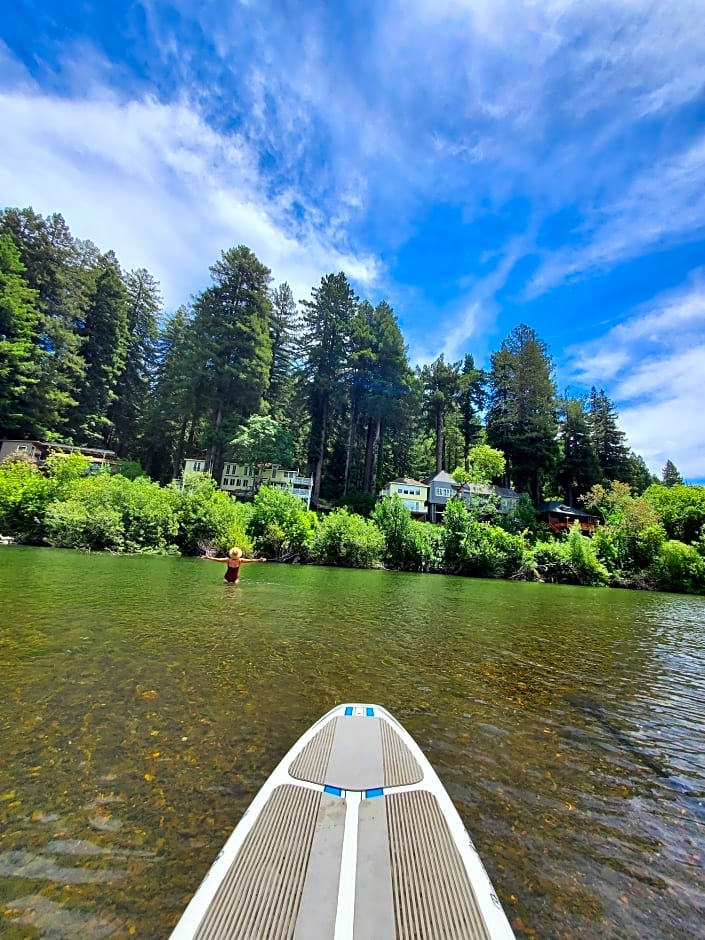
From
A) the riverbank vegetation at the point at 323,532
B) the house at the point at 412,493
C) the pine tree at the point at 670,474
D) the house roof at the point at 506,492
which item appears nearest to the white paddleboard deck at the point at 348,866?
the riverbank vegetation at the point at 323,532

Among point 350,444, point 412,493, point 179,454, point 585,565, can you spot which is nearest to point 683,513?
point 585,565

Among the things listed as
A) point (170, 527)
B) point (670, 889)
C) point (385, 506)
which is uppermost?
point (385, 506)

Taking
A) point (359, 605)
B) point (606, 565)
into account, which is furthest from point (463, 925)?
point (606, 565)

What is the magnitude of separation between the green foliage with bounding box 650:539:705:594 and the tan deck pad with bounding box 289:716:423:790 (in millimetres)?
36741

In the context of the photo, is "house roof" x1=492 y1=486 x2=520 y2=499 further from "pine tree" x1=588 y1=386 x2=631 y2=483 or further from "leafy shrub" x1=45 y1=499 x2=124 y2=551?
"leafy shrub" x1=45 y1=499 x2=124 y2=551

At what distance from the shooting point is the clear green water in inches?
107

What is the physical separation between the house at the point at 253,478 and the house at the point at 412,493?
1042cm

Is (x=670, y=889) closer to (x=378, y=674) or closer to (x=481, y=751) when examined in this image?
(x=481, y=751)

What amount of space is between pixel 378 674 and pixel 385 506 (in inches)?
1067

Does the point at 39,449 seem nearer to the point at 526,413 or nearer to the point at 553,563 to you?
the point at 553,563

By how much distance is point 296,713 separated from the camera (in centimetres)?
525

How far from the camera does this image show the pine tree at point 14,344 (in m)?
39.5

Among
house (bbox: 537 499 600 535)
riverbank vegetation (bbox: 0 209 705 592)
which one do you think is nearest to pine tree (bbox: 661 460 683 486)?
riverbank vegetation (bbox: 0 209 705 592)

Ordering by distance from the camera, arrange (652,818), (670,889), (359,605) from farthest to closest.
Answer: (359,605) → (652,818) → (670,889)
